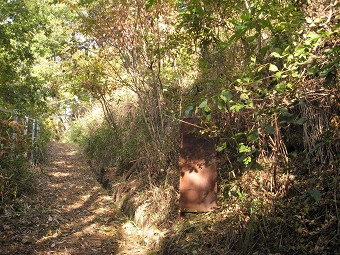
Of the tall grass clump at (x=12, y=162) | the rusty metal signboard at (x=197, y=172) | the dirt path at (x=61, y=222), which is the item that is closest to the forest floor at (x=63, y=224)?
the dirt path at (x=61, y=222)

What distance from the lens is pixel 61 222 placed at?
17.0 feet

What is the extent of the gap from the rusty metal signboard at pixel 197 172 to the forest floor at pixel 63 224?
41.0 inches

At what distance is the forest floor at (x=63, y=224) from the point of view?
14.0ft

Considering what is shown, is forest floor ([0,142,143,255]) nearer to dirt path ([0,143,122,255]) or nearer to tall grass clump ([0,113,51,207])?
dirt path ([0,143,122,255])

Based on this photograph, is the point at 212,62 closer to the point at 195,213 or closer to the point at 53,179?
the point at 195,213

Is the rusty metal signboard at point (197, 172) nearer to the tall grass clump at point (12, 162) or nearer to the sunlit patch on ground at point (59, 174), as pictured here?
the tall grass clump at point (12, 162)

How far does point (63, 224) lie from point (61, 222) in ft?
0.30

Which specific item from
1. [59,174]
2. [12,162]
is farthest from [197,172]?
[59,174]

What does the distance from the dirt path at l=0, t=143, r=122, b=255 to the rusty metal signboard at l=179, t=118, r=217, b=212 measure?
1335mm

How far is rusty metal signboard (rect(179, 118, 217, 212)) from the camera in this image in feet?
13.3

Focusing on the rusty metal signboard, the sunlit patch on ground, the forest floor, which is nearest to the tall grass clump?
the forest floor

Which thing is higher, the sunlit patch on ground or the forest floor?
the sunlit patch on ground

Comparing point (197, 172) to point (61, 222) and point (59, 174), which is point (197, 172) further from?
point (59, 174)

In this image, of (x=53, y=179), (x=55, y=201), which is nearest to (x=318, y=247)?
(x=55, y=201)
